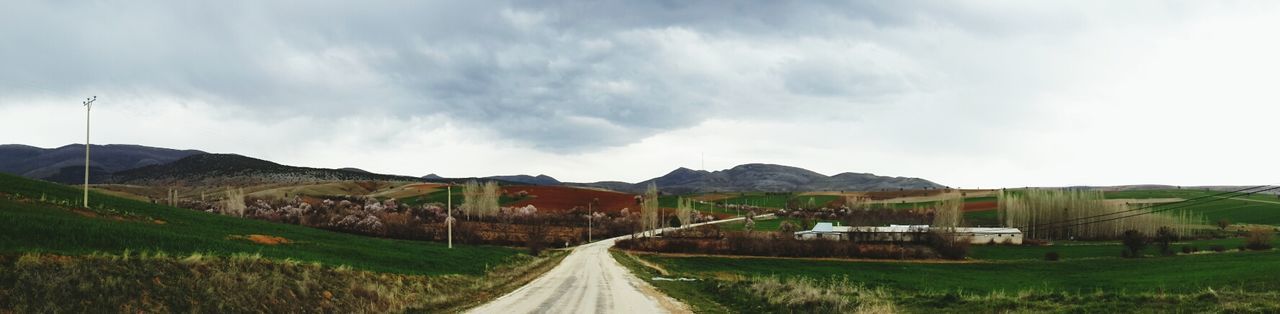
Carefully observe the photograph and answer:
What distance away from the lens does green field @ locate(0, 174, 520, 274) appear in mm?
19922

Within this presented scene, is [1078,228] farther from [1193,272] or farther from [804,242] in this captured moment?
[1193,272]

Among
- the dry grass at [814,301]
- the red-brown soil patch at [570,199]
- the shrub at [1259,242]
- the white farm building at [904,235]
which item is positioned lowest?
the white farm building at [904,235]

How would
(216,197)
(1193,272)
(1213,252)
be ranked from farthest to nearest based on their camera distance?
(216,197)
(1213,252)
(1193,272)

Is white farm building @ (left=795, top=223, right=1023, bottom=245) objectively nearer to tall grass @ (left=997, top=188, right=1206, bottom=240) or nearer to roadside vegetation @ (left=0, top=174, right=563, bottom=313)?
tall grass @ (left=997, top=188, right=1206, bottom=240)

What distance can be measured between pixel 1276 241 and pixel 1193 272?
47.8 metres

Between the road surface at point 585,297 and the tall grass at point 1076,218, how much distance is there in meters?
102

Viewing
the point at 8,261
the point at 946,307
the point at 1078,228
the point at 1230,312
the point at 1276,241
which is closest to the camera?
the point at 8,261

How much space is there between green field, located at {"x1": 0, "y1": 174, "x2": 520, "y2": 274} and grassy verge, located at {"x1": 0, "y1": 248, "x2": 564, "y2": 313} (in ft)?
4.25

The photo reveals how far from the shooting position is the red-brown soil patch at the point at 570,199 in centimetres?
13675

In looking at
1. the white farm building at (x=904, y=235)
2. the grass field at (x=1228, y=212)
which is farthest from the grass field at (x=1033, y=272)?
the grass field at (x=1228, y=212)

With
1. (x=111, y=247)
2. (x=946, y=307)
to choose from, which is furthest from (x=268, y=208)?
(x=946, y=307)

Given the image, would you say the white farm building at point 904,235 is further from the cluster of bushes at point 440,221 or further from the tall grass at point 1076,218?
the cluster of bushes at point 440,221

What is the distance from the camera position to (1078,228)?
116 metres

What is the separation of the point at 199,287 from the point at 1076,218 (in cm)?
14149
